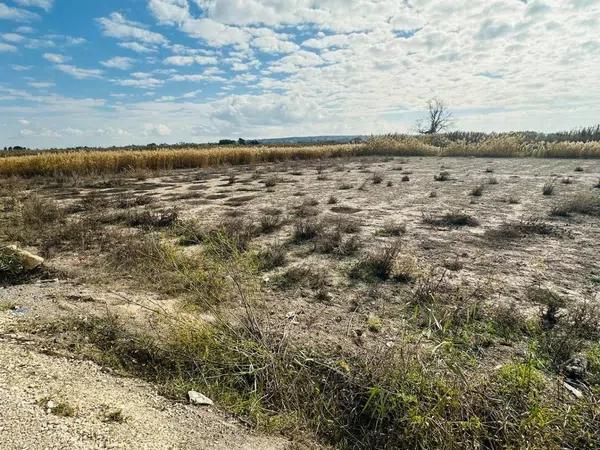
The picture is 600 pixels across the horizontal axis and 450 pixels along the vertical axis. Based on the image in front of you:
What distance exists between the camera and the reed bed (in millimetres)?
18172

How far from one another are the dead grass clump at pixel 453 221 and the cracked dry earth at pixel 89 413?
6248mm

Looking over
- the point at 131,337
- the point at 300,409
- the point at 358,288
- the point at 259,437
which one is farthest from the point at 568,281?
the point at 131,337

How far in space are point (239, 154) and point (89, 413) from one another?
24.2m

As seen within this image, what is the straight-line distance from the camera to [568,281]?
476 centimetres

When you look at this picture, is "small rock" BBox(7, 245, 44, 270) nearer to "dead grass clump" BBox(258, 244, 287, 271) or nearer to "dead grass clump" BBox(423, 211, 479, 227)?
"dead grass clump" BBox(258, 244, 287, 271)

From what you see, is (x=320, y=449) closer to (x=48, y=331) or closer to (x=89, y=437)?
(x=89, y=437)


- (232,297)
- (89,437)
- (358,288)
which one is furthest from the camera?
(358,288)

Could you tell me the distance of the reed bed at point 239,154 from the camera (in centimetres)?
1817

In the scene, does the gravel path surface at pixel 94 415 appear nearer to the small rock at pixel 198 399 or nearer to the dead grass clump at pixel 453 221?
the small rock at pixel 198 399

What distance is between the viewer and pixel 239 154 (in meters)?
25.7

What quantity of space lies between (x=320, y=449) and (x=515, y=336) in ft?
7.41

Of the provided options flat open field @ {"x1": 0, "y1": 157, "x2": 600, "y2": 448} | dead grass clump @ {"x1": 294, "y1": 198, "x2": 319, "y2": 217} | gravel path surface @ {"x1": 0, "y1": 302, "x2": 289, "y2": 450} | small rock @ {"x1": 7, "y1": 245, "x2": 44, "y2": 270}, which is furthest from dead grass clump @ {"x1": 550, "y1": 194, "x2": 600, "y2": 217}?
small rock @ {"x1": 7, "y1": 245, "x2": 44, "y2": 270}

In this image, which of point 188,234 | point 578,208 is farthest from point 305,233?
point 578,208

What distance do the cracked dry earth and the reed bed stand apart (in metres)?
16.7
